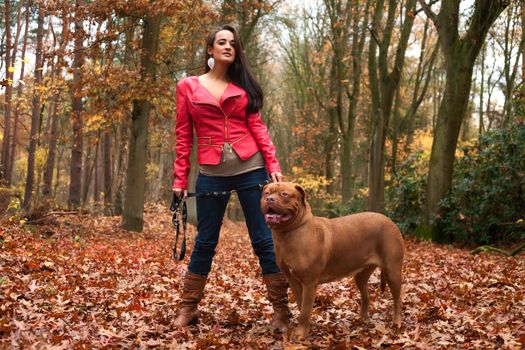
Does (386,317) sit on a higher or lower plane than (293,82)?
lower

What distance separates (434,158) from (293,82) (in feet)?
69.3

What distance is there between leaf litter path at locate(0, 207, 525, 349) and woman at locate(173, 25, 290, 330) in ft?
1.46

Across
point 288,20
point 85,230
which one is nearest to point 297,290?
point 85,230

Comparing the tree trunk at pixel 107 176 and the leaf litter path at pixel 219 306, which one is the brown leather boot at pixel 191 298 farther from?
the tree trunk at pixel 107 176

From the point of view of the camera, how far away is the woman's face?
495cm

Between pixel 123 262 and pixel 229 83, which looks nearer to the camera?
pixel 229 83

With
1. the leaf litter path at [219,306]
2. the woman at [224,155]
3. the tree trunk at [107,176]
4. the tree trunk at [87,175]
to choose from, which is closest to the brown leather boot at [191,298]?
the woman at [224,155]

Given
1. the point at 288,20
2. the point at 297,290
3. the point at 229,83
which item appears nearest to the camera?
the point at 297,290

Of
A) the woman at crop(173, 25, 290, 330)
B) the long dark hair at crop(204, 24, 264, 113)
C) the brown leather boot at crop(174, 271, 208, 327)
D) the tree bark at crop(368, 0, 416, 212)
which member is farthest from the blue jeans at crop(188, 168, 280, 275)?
the tree bark at crop(368, 0, 416, 212)

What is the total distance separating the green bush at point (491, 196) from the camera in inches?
508

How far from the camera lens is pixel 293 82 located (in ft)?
112

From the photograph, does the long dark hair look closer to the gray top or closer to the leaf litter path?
the gray top

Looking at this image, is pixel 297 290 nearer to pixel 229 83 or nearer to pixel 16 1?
pixel 229 83

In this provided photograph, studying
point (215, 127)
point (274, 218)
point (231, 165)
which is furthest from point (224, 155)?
point (274, 218)
